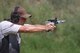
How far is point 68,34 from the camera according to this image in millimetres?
9891

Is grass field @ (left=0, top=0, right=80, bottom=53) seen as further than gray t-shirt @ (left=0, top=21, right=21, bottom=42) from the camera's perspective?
Yes

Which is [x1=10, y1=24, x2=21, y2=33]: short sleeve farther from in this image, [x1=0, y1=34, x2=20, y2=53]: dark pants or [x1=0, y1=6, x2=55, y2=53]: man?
[x1=0, y1=34, x2=20, y2=53]: dark pants

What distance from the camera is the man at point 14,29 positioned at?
13.3ft

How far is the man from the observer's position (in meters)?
4.05

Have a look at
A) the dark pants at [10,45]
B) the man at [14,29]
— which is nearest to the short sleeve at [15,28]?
the man at [14,29]

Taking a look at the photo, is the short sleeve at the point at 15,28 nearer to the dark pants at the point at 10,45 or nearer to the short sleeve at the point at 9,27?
the short sleeve at the point at 9,27

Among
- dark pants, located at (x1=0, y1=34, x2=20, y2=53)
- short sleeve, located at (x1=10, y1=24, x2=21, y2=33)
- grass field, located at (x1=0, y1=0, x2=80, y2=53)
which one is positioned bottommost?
grass field, located at (x1=0, y1=0, x2=80, y2=53)

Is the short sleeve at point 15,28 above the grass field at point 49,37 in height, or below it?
above

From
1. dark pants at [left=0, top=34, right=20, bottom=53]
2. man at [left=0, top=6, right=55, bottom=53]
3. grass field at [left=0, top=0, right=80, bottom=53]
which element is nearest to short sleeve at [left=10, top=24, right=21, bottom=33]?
man at [left=0, top=6, right=55, bottom=53]

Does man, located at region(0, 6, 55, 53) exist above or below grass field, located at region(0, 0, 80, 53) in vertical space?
above

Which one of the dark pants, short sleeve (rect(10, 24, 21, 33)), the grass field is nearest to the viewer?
short sleeve (rect(10, 24, 21, 33))

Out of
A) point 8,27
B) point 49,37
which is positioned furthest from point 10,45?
point 49,37

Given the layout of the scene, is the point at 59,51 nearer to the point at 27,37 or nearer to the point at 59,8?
the point at 27,37

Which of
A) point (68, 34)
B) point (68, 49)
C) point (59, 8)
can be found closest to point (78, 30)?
point (68, 34)
